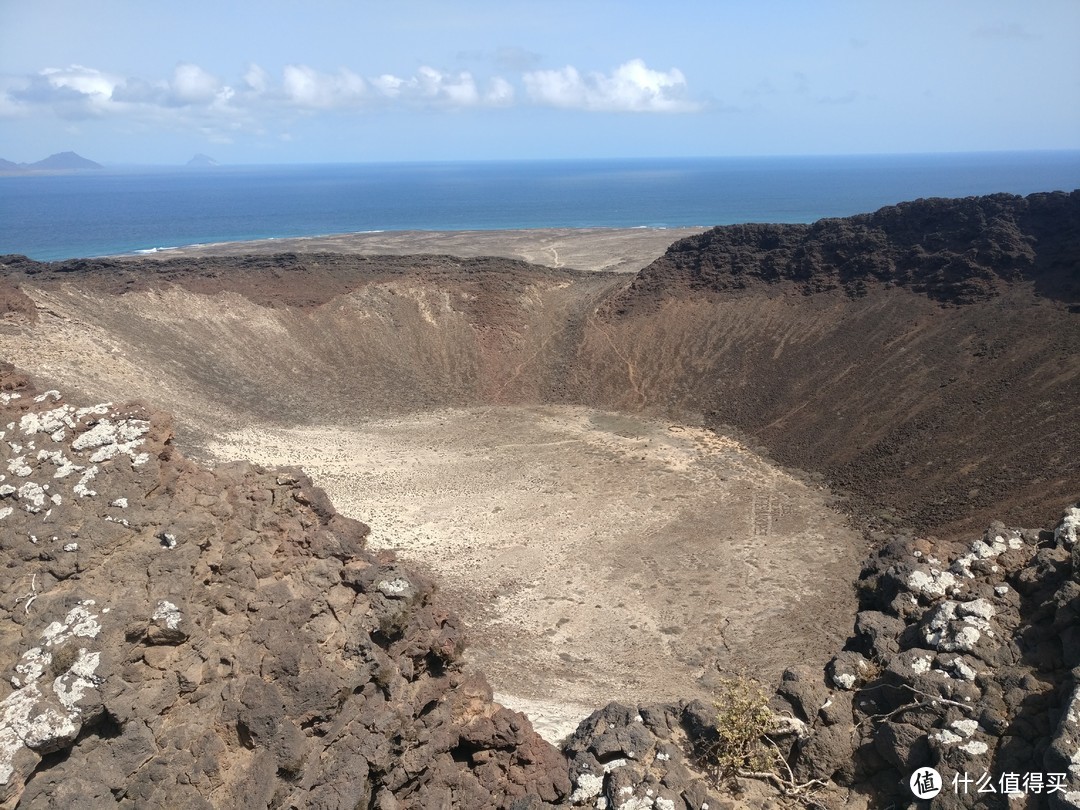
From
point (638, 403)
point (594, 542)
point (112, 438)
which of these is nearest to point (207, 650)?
point (112, 438)

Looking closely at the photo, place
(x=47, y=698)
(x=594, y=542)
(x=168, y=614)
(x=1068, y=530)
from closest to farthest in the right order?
1. (x=47, y=698)
2. (x=168, y=614)
3. (x=1068, y=530)
4. (x=594, y=542)

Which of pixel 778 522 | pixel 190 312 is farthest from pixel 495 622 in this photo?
pixel 190 312

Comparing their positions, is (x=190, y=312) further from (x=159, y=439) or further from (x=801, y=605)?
(x=801, y=605)

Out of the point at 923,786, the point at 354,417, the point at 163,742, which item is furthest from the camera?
the point at 354,417

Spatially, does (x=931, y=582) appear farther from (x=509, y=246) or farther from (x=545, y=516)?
(x=509, y=246)

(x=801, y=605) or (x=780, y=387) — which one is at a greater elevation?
(x=780, y=387)
